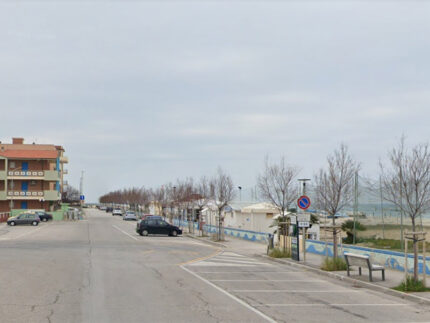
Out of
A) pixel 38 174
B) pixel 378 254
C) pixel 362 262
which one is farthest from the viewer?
pixel 38 174

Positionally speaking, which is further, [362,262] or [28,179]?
[28,179]

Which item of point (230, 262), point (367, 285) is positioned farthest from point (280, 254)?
point (367, 285)

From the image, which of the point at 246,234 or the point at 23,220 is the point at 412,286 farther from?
the point at 23,220

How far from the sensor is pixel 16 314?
11.2 m

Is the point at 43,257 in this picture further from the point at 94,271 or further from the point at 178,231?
the point at 178,231

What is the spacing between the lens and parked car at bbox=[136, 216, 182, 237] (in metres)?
45.6

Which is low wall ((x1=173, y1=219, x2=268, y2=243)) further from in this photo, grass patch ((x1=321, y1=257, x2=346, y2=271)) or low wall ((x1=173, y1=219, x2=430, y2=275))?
grass patch ((x1=321, y1=257, x2=346, y2=271))

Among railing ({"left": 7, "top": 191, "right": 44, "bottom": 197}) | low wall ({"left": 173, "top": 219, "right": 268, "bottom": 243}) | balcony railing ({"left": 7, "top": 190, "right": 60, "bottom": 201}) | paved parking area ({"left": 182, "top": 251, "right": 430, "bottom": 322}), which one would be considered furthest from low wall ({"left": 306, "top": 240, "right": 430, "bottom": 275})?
railing ({"left": 7, "top": 191, "right": 44, "bottom": 197})

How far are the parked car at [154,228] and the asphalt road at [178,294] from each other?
21892 millimetres

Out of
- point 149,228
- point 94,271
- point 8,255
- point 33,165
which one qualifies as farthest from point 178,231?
point 33,165

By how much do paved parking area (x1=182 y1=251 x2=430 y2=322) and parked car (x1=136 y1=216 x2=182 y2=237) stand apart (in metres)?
24.1

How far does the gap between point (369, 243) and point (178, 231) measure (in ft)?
74.4

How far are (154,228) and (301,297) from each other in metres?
32.2

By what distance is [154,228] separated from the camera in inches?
1806
